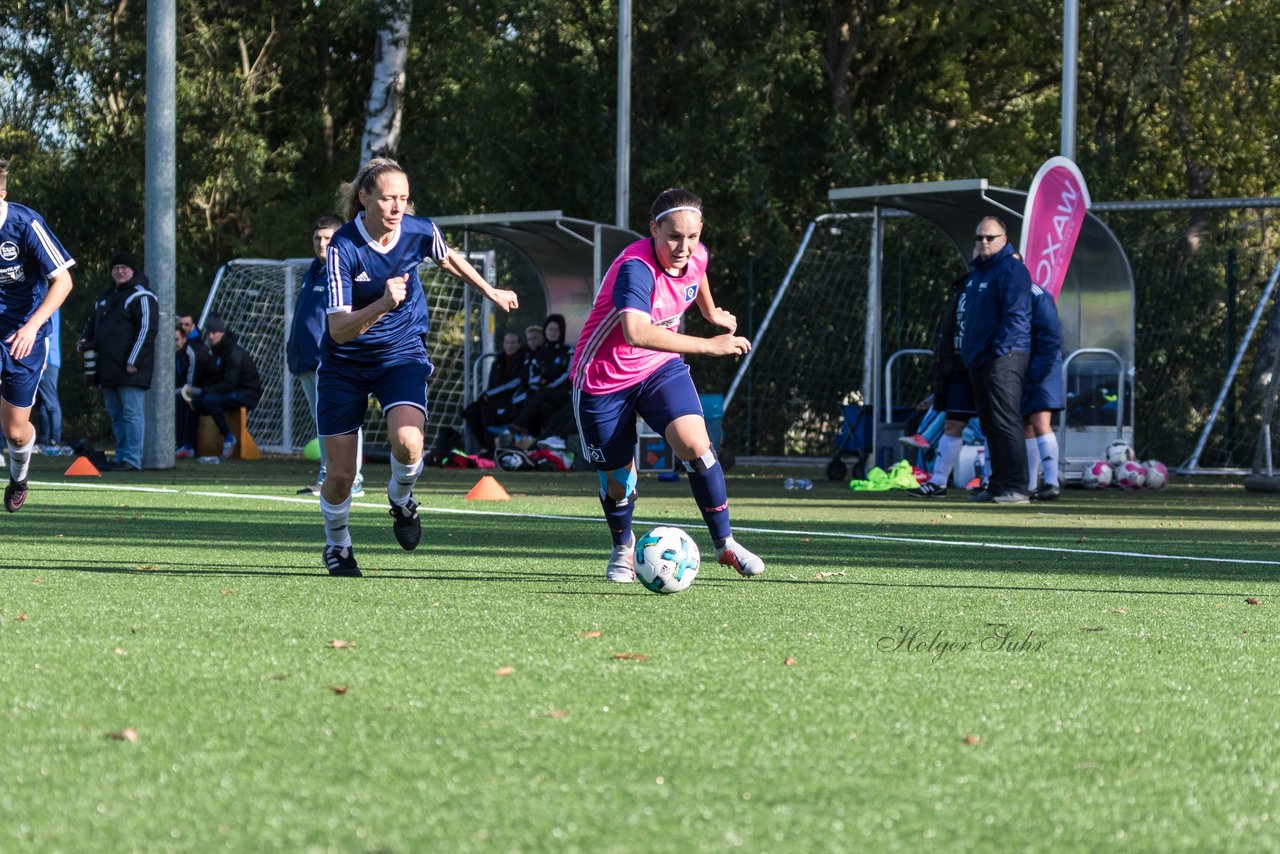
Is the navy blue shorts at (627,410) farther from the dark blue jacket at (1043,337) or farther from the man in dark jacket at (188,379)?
the man in dark jacket at (188,379)

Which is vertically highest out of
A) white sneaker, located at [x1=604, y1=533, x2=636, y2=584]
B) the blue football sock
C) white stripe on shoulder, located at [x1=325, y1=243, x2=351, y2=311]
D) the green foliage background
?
the green foliage background

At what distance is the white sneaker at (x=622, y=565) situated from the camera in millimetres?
7641

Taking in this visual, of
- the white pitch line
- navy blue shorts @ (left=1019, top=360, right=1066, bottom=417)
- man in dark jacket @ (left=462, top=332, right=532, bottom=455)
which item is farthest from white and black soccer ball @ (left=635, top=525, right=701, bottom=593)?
man in dark jacket @ (left=462, top=332, right=532, bottom=455)

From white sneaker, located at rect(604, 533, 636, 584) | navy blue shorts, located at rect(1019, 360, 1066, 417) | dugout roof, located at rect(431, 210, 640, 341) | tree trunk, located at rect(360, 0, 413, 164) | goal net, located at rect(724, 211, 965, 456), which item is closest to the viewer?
white sneaker, located at rect(604, 533, 636, 584)

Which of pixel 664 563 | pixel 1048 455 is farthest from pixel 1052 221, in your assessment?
pixel 664 563

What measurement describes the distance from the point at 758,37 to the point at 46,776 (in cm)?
2390

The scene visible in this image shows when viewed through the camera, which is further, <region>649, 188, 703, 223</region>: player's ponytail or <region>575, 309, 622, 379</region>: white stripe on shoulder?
<region>575, 309, 622, 379</region>: white stripe on shoulder

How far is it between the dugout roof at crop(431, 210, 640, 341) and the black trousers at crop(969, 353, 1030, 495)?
22.0ft

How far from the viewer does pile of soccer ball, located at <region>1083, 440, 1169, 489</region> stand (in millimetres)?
16766

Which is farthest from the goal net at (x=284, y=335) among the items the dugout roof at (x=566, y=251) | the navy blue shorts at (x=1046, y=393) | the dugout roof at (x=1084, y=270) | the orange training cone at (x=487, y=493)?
the navy blue shorts at (x=1046, y=393)

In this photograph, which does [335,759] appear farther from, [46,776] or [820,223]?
[820,223]

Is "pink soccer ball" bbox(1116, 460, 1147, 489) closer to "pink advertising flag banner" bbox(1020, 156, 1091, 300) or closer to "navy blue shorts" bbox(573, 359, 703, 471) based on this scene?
"pink advertising flag banner" bbox(1020, 156, 1091, 300)

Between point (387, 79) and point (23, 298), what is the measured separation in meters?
19.1

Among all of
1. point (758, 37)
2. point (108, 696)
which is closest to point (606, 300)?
point (108, 696)
